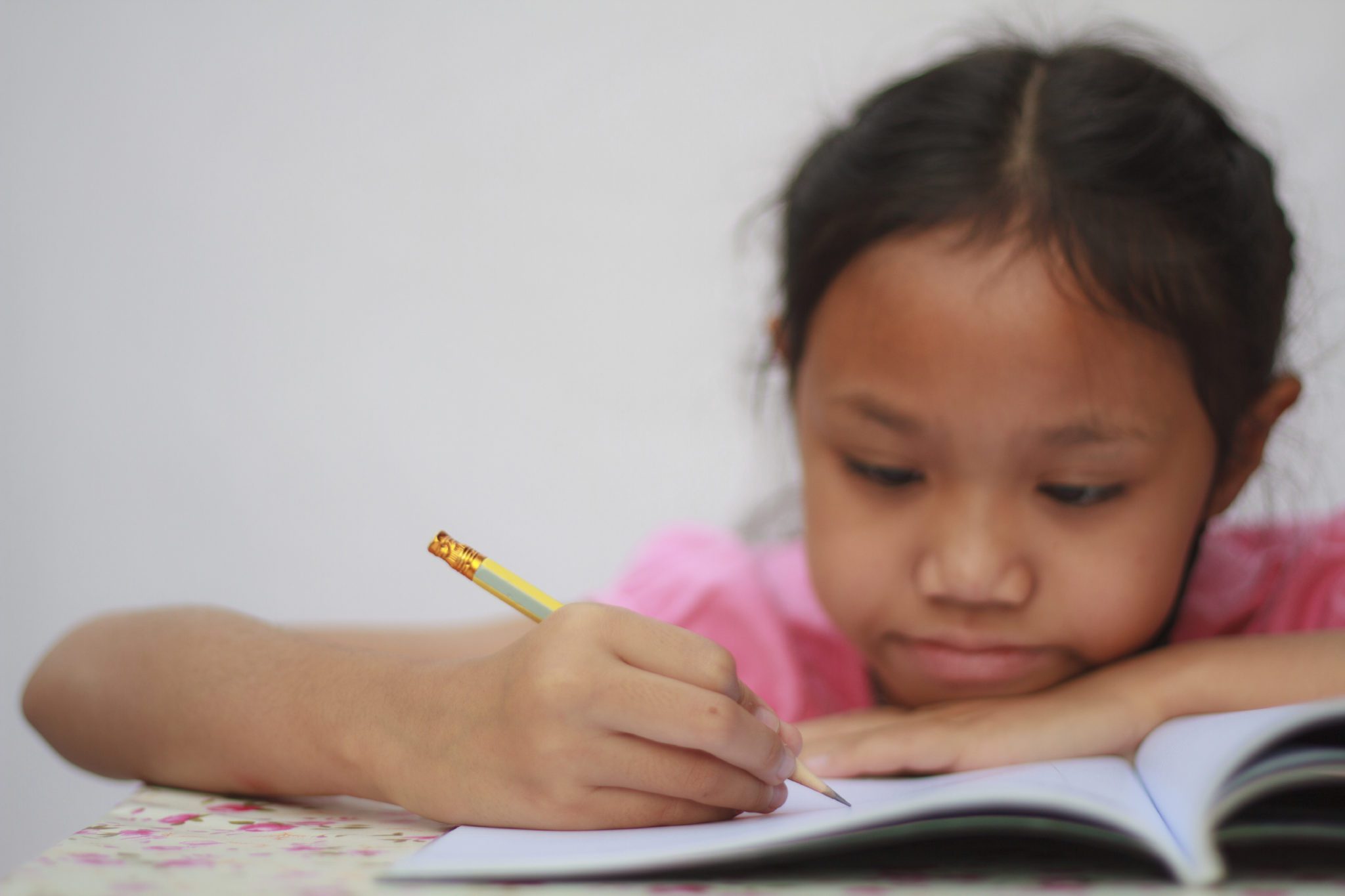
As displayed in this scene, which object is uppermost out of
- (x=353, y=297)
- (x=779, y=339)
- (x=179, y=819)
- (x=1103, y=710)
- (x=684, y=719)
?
(x=353, y=297)

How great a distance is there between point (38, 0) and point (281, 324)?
0.49 m

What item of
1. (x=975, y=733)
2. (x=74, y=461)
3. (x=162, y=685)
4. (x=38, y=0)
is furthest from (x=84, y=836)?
Result: (x=38, y=0)

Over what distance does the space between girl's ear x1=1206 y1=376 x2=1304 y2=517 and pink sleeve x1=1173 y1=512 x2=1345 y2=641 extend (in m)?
0.13

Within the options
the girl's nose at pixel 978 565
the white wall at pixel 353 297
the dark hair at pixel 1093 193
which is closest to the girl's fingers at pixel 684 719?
the girl's nose at pixel 978 565

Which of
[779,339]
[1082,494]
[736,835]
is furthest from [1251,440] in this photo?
[736,835]

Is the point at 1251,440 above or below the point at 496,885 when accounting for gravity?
above

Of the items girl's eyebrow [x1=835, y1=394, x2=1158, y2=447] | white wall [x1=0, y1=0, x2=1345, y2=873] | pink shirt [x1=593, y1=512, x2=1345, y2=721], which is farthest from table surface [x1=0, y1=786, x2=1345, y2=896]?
white wall [x1=0, y1=0, x2=1345, y2=873]

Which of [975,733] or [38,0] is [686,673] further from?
[38,0]

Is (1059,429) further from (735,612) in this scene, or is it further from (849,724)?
(735,612)

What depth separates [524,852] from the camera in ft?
1.19

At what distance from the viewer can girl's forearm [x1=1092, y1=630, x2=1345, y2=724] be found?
57 centimetres

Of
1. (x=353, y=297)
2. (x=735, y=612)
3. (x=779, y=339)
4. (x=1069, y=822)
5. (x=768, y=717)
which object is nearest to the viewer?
(x=1069, y=822)

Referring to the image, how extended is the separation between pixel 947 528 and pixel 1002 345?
0.10 metres

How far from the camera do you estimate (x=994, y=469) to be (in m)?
0.61
